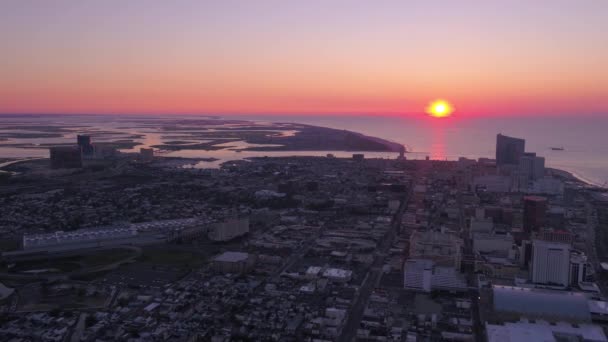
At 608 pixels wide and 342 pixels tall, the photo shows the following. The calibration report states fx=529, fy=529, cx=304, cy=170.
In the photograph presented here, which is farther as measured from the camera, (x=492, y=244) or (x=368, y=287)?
(x=492, y=244)

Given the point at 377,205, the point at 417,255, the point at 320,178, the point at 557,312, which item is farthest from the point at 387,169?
the point at 557,312

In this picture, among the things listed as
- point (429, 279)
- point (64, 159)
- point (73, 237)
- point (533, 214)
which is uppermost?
point (64, 159)

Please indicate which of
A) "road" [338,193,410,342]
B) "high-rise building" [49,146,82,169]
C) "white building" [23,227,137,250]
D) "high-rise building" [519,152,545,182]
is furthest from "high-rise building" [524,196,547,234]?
"high-rise building" [49,146,82,169]

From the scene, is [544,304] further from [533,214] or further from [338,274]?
[533,214]

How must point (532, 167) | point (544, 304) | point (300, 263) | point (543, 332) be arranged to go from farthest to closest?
point (532, 167), point (300, 263), point (544, 304), point (543, 332)

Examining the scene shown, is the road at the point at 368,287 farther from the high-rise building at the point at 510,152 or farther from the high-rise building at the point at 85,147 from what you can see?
the high-rise building at the point at 85,147

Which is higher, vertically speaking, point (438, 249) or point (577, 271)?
point (438, 249)

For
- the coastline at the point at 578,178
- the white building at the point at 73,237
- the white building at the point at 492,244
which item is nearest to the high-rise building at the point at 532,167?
the coastline at the point at 578,178

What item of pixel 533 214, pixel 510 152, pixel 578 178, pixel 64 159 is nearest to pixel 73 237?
pixel 533 214
